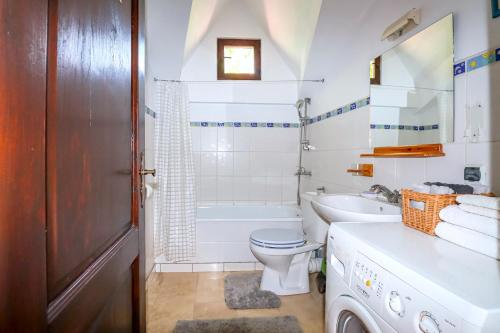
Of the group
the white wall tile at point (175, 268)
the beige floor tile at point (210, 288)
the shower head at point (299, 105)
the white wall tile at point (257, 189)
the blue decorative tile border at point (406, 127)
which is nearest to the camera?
the blue decorative tile border at point (406, 127)

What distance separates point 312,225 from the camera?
6.59 ft

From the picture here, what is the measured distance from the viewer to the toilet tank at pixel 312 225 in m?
1.90

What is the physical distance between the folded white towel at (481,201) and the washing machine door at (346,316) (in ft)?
Answer: 1.58

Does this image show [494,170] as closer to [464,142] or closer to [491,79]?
[464,142]

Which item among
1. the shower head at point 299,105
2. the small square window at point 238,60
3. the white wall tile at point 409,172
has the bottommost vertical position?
the white wall tile at point 409,172

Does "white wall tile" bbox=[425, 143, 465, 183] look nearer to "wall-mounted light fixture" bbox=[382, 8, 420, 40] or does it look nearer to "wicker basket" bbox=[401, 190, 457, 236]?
"wicker basket" bbox=[401, 190, 457, 236]

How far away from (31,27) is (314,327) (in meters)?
1.92

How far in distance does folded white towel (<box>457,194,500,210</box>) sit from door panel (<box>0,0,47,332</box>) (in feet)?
3.59

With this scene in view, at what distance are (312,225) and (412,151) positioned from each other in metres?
0.90

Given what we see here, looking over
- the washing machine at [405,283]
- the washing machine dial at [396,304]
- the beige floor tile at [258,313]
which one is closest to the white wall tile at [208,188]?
the beige floor tile at [258,313]

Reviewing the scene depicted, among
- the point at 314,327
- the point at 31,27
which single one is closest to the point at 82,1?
the point at 31,27

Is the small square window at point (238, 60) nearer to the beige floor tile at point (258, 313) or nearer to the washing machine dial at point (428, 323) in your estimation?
the beige floor tile at point (258, 313)

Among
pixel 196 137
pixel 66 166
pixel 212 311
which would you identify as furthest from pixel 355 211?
pixel 196 137

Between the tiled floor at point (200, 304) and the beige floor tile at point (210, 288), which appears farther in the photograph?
the beige floor tile at point (210, 288)
